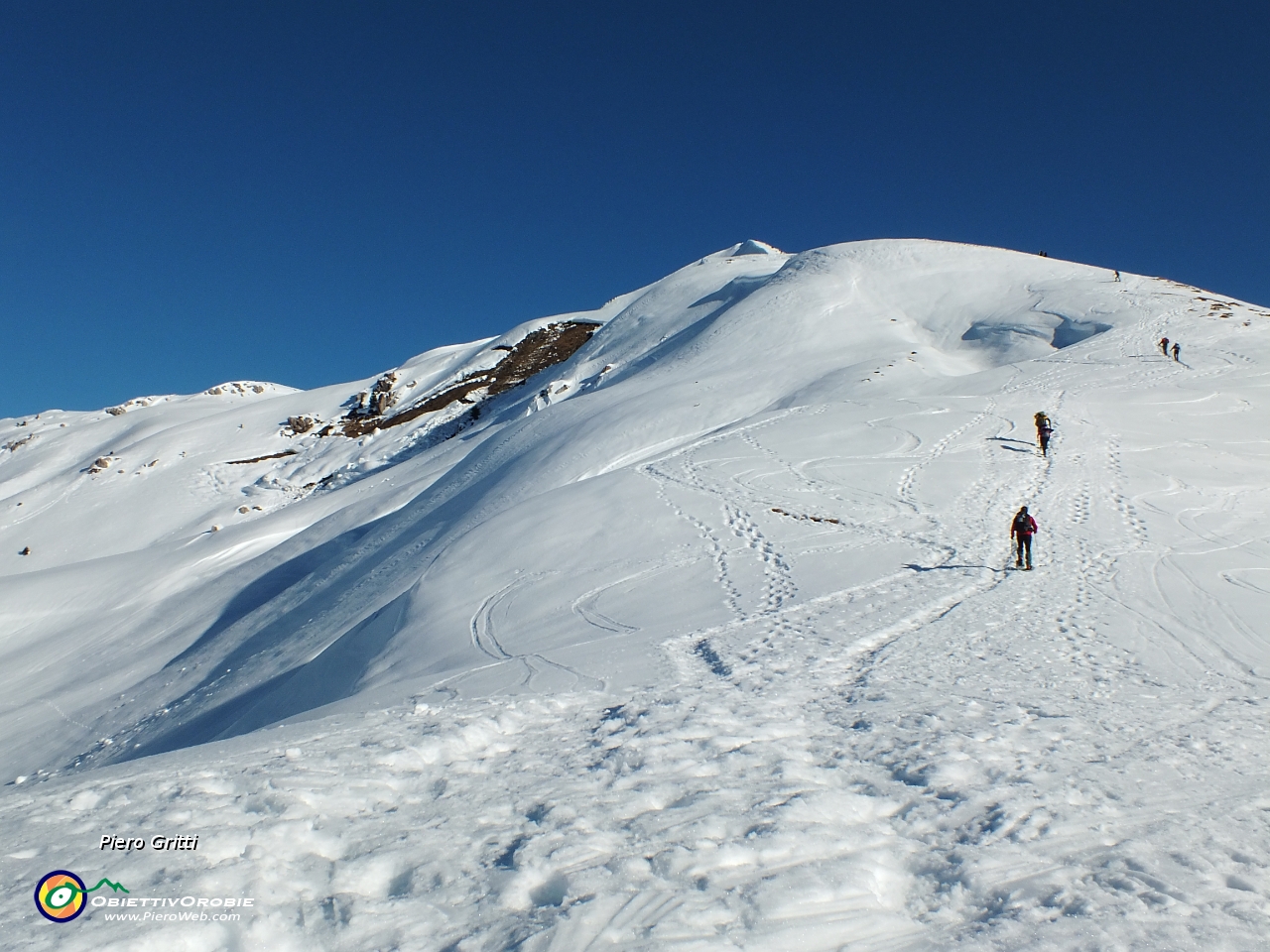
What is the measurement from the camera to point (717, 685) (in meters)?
7.03

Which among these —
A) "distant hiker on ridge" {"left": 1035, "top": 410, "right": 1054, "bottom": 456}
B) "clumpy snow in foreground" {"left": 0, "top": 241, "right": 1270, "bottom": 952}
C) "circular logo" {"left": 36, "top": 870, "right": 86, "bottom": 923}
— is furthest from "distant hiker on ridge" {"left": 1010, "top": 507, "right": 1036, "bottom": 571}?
"circular logo" {"left": 36, "top": 870, "right": 86, "bottom": 923}

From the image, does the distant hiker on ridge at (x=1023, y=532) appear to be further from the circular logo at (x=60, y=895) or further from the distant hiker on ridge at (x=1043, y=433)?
the circular logo at (x=60, y=895)

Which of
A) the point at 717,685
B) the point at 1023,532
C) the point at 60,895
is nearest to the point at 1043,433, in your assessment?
the point at 1023,532

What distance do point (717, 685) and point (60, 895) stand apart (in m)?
5.00

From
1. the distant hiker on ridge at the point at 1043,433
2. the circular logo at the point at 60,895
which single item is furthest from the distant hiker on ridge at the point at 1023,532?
the circular logo at the point at 60,895

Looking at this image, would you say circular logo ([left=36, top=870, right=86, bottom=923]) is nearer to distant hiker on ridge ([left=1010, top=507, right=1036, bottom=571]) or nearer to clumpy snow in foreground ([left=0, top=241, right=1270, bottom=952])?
clumpy snow in foreground ([left=0, top=241, right=1270, bottom=952])

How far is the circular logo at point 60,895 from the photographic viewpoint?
346 cm

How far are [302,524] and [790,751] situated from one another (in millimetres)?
29075

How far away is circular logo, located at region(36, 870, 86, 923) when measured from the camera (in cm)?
346

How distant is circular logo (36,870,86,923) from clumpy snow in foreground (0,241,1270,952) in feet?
0.30

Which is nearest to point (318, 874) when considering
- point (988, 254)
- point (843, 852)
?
point (843, 852)

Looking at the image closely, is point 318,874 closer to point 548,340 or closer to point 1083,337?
point 1083,337

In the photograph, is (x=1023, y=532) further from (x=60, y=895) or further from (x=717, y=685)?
(x=60, y=895)

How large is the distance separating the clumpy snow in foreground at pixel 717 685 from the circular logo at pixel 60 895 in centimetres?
9
